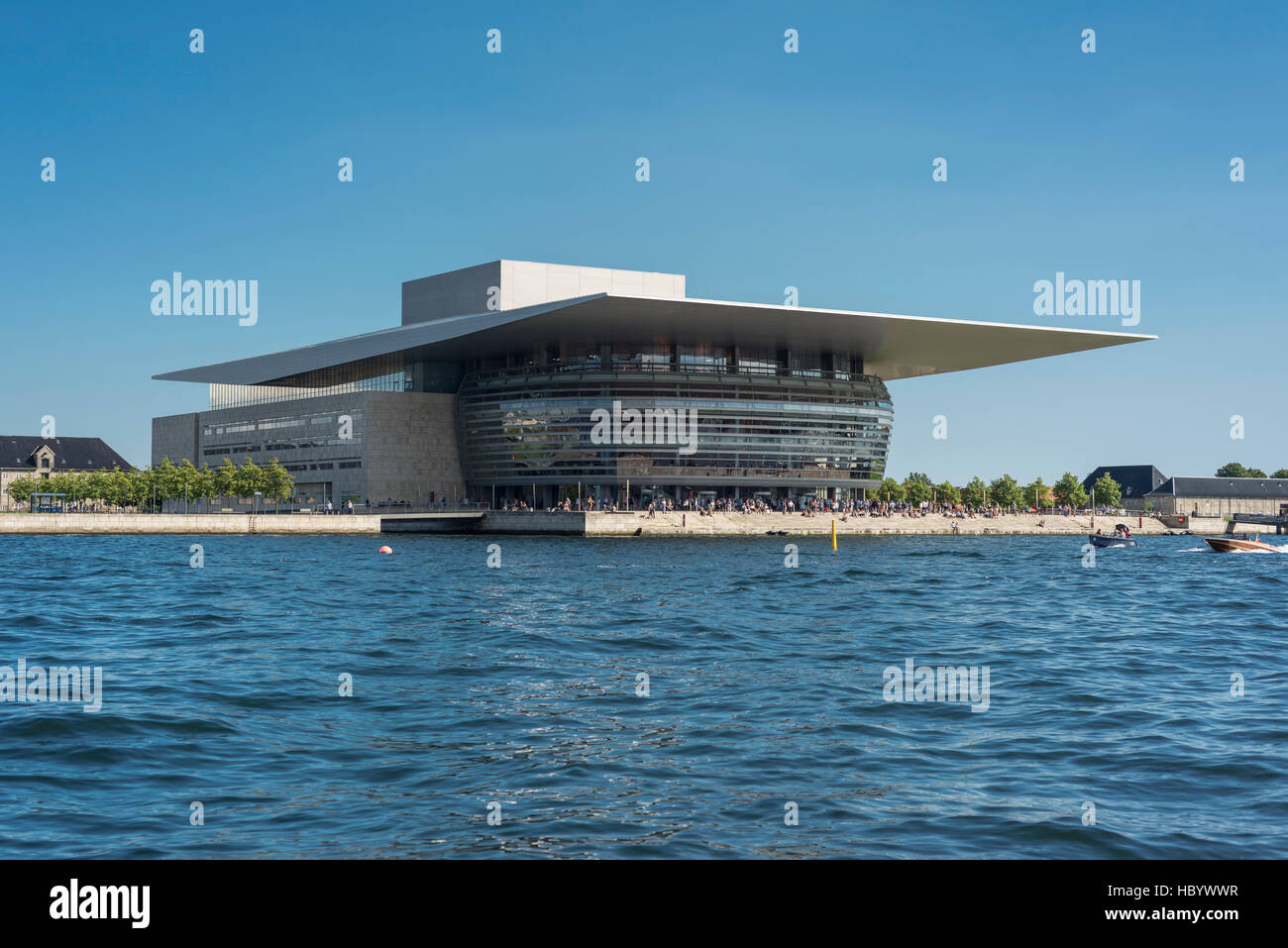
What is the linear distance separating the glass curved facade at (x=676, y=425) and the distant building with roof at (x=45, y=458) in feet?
170

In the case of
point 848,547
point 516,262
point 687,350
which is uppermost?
point 516,262

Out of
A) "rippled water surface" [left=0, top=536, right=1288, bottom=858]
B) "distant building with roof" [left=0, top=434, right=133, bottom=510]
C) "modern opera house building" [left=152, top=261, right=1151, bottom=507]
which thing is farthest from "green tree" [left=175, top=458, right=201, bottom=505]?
"rippled water surface" [left=0, top=536, right=1288, bottom=858]

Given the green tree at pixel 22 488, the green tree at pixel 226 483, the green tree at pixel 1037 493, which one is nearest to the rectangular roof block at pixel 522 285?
the green tree at pixel 226 483

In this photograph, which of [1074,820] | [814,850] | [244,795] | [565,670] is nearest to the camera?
[814,850]

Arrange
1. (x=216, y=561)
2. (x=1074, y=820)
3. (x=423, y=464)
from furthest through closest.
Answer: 1. (x=423, y=464)
2. (x=216, y=561)
3. (x=1074, y=820)

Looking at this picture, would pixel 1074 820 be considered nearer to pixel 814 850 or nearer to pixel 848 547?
pixel 814 850

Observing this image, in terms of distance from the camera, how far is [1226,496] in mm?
121062

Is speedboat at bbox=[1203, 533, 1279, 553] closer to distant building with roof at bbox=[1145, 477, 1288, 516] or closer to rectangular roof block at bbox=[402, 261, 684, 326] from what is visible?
rectangular roof block at bbox=[402, 261, 684, 326]

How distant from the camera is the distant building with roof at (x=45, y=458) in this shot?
111875 millimetres

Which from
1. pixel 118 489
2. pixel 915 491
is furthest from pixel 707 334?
pixel 915 491
